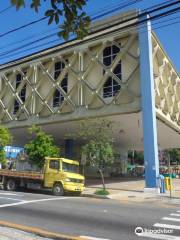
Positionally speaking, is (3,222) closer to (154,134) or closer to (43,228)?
(43,228)

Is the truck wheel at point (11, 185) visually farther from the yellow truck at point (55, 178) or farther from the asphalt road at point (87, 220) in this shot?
the asphalt road at point (87, 220)

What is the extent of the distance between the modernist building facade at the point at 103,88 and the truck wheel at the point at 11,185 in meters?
8.52

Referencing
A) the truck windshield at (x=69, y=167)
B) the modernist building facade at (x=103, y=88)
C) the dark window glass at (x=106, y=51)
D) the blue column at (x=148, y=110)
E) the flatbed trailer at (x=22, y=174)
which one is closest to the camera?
the truck windshield at (x=69, y=167)

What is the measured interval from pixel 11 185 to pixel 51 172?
13.8 feet

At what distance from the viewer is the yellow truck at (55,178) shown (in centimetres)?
2094

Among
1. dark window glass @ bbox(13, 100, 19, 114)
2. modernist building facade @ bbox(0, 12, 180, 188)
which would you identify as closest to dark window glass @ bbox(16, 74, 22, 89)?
modernist building facade @ bbox(0, 12, 180, 188)

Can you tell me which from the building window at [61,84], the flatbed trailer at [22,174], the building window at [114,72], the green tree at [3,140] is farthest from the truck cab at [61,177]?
the green tree at [3,140]

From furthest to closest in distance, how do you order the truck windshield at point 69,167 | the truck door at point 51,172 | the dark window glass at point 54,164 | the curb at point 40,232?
the truck windshield at point 69,167, the dark window glass at point 54,164, the truck door at point 51,172, the curb at point 40,232

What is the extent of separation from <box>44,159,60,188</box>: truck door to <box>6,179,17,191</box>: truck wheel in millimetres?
3223

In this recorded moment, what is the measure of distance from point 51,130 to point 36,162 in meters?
11.5

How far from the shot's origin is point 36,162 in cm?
2500

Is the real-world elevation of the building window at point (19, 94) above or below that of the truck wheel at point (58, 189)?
above

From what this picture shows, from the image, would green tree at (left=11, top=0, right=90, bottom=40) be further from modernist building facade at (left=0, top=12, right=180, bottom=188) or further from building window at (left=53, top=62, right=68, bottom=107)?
building window at (left=53, top=62, right=68, bottom=107)

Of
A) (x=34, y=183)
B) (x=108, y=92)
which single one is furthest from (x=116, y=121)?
(x=34, y=183)
